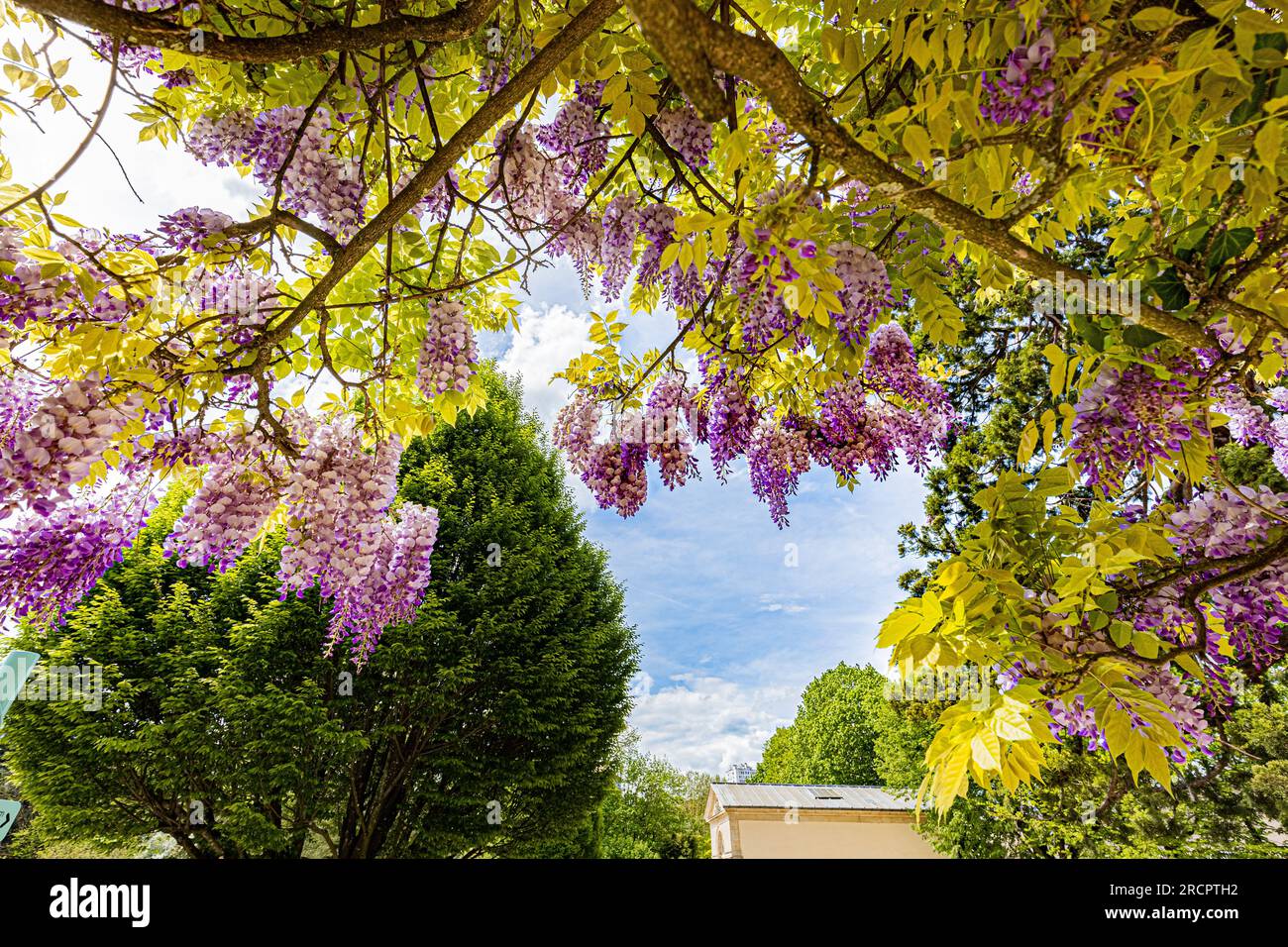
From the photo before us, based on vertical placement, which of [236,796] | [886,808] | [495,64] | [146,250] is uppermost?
[495,64]

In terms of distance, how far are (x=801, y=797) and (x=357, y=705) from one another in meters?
14.8

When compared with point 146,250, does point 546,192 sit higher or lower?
higher

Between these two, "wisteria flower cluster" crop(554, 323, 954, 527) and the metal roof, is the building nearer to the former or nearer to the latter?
the metal roof

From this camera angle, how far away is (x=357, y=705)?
33.9 ft

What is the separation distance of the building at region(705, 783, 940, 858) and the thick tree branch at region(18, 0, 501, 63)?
64.3 feet

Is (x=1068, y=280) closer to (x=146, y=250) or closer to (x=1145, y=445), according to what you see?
(x=1145, y=445)

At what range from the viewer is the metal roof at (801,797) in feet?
63.3

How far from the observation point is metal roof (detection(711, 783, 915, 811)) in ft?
63.3

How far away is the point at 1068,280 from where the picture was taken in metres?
1.44

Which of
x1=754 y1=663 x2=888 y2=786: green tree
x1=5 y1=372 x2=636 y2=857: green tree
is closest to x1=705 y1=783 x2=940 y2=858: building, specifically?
x1=754 y1=663 x2=888 y2=786: green tree
